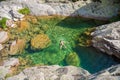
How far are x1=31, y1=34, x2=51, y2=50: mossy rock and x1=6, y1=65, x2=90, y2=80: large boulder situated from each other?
12.5 feet

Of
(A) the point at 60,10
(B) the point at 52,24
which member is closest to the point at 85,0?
(A) the point at 60,10

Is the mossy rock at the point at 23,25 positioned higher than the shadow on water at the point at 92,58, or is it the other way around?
the mossy rock at the point at 23,25

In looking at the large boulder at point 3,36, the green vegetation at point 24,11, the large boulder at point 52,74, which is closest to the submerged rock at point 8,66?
the large boulder at point 52,74

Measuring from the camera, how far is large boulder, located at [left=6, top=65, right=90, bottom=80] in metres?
14.8

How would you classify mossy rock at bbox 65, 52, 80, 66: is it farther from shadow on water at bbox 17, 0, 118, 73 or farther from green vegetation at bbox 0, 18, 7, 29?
green vegetation at bbox 0, 18, 7, 29

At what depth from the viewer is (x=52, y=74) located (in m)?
15.1

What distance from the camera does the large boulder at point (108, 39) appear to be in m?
17.9

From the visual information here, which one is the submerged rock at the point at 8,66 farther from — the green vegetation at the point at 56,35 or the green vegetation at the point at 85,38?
the green vegetation at the point at 85,38

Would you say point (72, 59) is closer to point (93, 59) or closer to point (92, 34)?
point (93, 59)

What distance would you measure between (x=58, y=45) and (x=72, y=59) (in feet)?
7.64

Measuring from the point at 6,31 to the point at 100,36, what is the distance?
336 inches

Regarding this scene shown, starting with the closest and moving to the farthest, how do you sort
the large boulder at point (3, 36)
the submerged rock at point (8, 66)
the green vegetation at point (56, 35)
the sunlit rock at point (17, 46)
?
the submerged rock at point (8, 66) < the green vegetation at point (56, 35) < the sunlit rock at point (17, 46) < the large boulder at point (3, 36)

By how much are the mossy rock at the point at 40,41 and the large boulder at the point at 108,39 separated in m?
3.82

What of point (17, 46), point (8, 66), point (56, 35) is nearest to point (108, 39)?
point (56, 35)
